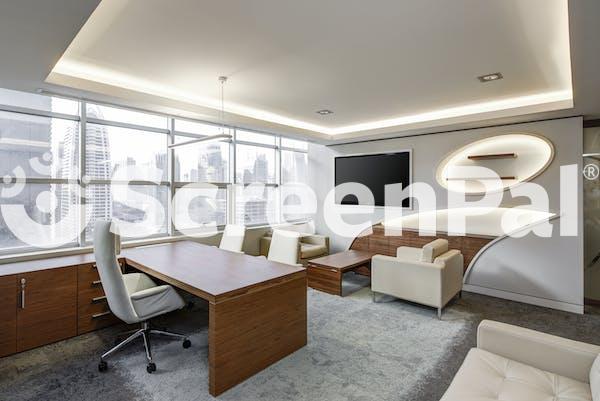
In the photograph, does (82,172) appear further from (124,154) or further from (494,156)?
(494,156)

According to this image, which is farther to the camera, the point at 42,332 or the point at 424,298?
the point at 424,298

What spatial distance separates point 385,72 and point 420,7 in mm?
1092

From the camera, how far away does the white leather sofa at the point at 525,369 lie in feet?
5.30

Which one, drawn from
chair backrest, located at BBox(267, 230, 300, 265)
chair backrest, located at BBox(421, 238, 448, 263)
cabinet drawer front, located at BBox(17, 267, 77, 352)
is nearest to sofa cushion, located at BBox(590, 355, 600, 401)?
chair backrest, located at BBox(421, 238, 448, 263)

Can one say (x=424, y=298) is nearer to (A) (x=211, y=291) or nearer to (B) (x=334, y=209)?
(A) (x=211, y=291)

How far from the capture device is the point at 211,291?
2.29 metres

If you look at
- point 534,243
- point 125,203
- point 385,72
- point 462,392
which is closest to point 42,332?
point 125,203

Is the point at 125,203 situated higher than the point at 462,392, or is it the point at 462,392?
the point at 125,203

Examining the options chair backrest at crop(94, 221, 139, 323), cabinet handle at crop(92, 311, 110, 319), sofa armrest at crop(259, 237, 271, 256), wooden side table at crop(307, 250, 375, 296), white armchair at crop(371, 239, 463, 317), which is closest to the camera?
chair backrest at crop(94, 221, 139, 323)

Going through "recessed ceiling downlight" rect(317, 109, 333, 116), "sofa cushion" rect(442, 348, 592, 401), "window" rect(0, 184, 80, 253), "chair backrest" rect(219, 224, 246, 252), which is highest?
"recessed ceiling downlight" rect(317, 109, 333, 116)

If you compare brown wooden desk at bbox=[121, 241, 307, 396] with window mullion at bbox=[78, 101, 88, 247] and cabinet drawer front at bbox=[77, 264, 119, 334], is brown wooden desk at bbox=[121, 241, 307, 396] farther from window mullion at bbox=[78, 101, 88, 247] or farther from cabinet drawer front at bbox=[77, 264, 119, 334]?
window mullion at bbox=[78, 101, 88, 247]

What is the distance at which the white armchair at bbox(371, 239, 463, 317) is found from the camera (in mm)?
3668

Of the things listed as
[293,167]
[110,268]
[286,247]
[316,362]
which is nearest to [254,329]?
[316,362]

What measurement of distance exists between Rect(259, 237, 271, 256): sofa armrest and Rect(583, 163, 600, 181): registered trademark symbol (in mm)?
4591
